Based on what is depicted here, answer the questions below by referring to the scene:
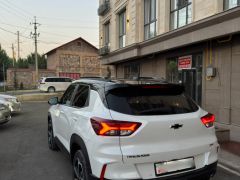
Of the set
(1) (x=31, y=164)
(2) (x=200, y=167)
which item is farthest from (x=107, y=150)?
(1) (x=31, y=164)

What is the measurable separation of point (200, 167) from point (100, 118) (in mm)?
1454

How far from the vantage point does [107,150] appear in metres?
2.72

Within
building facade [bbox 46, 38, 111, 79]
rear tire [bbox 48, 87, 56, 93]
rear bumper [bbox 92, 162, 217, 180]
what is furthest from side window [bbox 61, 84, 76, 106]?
building facade [bbox 46, 38, 111, 79]

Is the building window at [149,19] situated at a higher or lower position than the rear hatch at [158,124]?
higher

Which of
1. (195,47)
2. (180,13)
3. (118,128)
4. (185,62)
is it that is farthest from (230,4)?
(118,128)

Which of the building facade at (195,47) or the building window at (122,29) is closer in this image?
the building facade at (195,47)

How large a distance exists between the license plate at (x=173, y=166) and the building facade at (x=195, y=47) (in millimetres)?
4797

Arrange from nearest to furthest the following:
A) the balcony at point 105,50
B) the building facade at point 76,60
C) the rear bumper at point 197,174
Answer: the rear bumper at point 197,174, the balcony at point 105,50, the building facade at point 76,60

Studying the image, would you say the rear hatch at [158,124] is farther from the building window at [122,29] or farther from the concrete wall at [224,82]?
the building window at [122,29]

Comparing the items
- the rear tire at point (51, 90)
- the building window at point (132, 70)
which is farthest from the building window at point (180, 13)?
the rear tire at point (51, 90)

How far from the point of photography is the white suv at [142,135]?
8.89 ft

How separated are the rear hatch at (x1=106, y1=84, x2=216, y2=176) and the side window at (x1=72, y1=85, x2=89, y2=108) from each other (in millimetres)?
614

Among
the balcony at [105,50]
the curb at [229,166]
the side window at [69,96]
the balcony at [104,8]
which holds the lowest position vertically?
the curb at [229,166]

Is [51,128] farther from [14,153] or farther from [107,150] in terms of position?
[107,150]
